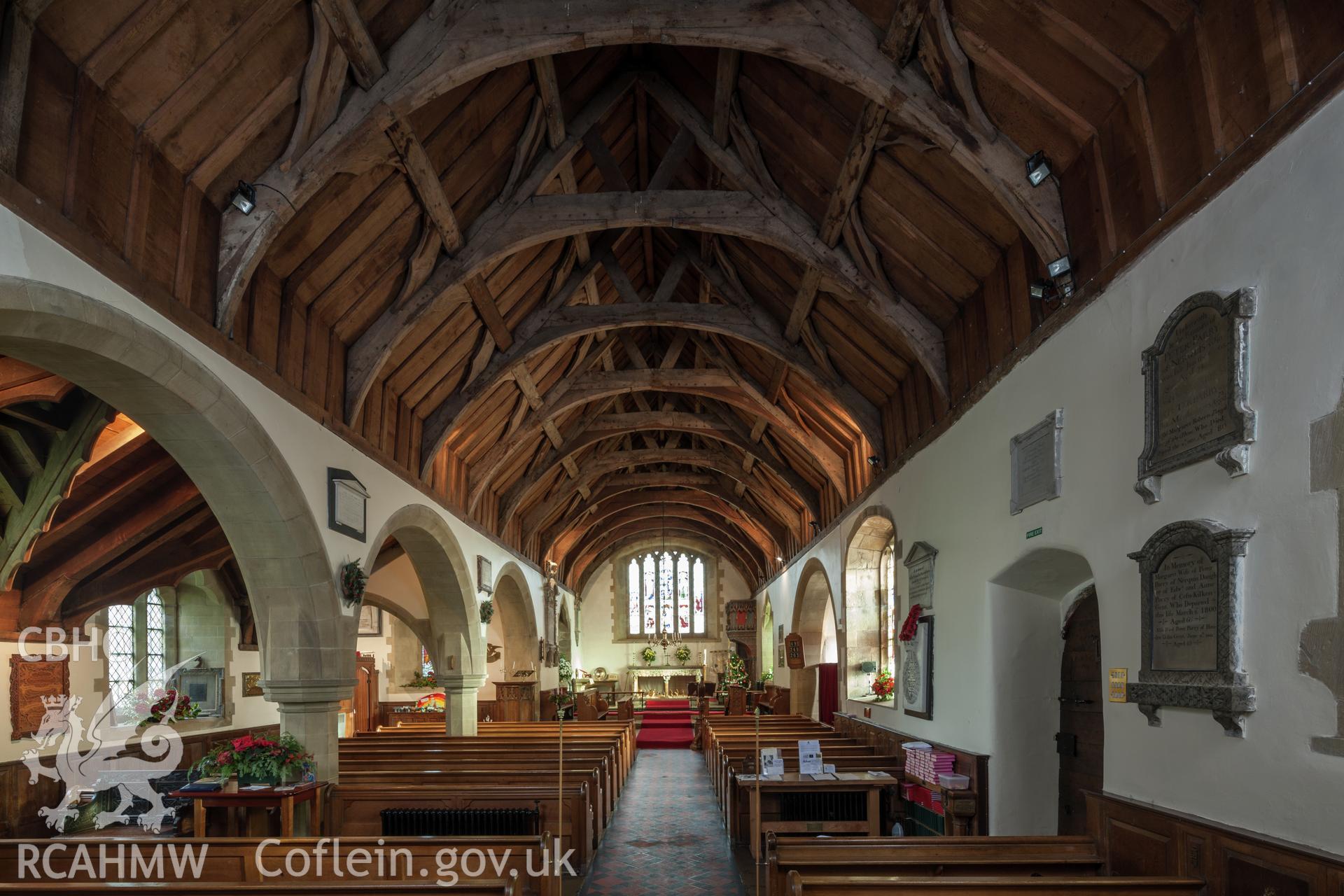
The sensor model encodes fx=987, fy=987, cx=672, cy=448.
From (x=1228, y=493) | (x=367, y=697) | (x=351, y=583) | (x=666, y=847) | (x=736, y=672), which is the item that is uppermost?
(x=1228, y=493)

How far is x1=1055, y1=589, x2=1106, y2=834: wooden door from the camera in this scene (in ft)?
19.8

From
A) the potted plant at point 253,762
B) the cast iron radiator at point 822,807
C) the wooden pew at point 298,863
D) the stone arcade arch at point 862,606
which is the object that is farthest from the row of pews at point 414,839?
the stone arcade arch at point 862,606

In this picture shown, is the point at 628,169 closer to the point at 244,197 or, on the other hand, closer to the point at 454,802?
the point at 244,197

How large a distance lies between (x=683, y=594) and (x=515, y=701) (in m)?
10.9

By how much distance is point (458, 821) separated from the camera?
700 centimetres

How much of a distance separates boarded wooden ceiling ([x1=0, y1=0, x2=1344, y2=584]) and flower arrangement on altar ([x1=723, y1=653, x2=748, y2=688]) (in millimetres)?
12630

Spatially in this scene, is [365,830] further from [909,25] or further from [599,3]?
[909,25]

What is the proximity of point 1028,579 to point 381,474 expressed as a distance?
18.2 ft

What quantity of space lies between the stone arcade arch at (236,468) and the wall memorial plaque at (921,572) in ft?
15.1

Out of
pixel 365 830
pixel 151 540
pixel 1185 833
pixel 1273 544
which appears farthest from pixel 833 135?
pixel 151 540

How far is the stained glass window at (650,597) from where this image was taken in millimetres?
27031

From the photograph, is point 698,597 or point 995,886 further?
point 698,597

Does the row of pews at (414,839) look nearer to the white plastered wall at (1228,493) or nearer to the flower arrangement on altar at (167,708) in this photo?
the flower arrangement on altar at (167,708)

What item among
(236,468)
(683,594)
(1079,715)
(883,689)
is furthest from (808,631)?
(236,468)
